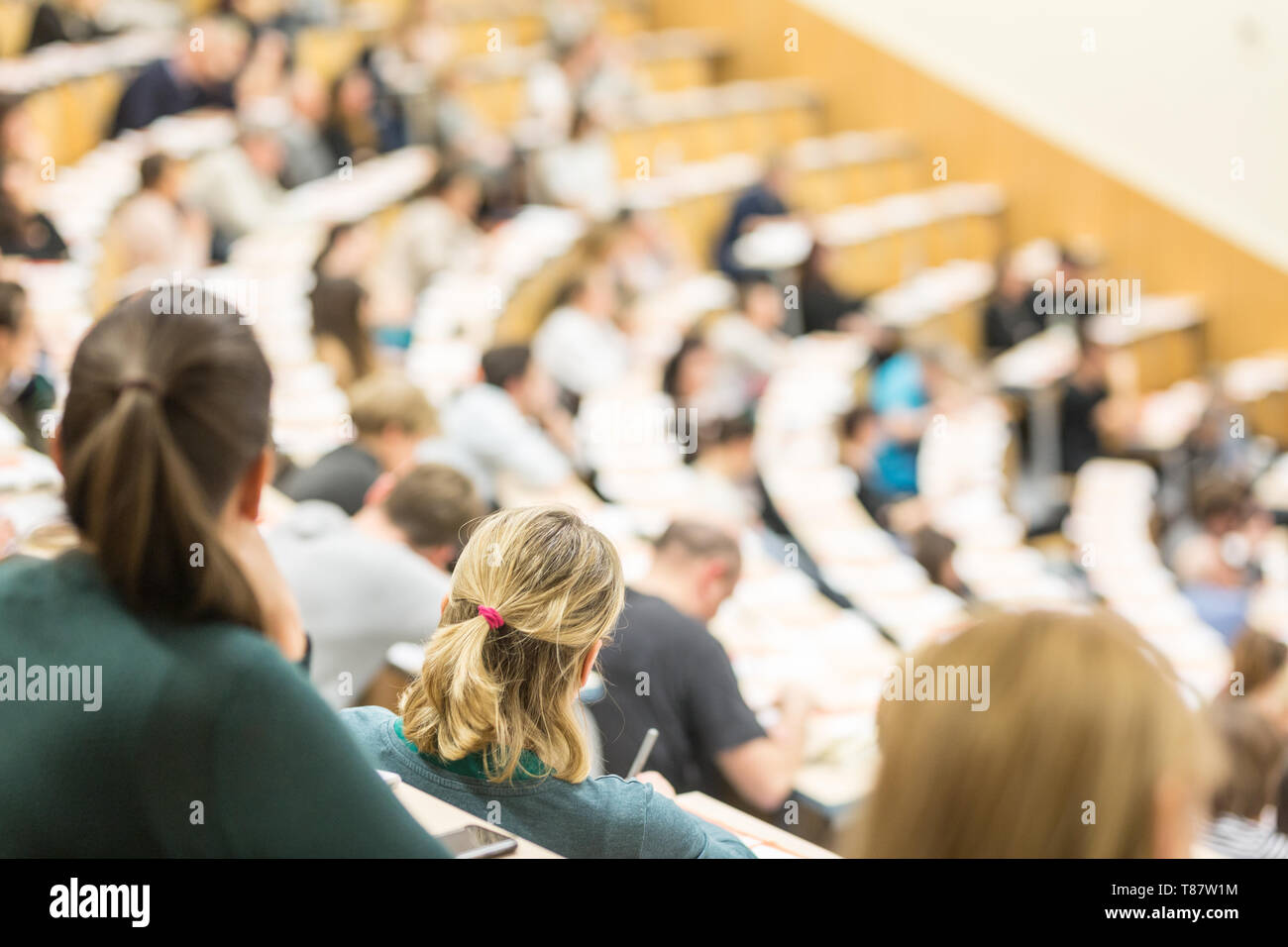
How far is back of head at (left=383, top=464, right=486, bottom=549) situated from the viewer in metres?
2.01

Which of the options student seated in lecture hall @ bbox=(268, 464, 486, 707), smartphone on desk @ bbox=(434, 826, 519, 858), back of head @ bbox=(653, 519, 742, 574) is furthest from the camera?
back of head @ bbox=(653, 519, 742, 574)

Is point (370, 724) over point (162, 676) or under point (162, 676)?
under

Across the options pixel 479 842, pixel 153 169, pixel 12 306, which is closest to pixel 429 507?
pixel 12 306

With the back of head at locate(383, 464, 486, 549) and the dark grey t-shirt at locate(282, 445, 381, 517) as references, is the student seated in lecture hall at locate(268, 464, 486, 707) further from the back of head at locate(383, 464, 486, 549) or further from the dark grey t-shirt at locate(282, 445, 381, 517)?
the dark grey t-shirt at locate(282, 445, 381, 517)

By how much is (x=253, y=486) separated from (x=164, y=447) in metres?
0.06

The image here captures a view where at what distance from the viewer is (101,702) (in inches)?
27.5

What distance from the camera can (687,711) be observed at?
176 centimetres

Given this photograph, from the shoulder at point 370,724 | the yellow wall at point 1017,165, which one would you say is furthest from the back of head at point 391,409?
the yellow wall at point 1017,165

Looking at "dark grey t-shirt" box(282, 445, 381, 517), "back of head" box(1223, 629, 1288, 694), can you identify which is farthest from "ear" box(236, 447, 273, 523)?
"back of head" box(1223, 629, 1288, 694)

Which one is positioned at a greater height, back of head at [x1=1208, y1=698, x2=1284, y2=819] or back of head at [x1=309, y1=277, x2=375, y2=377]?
back of head at [x1=309, y1=277, x2=375, y2=377]

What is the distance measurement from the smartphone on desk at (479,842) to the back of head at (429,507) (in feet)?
3.56

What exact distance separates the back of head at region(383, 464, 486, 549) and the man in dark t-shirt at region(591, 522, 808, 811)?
346 millimetres

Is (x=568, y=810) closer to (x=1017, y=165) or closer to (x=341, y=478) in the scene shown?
(x=341, y=478)

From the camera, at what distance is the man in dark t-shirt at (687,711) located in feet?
5.69
